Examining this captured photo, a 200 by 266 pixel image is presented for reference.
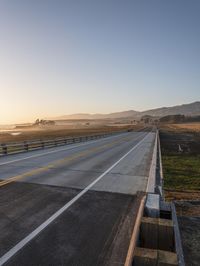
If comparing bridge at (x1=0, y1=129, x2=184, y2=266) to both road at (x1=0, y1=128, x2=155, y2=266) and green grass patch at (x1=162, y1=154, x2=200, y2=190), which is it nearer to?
road at (x1=0, y1=128, x2=155, y2=266)

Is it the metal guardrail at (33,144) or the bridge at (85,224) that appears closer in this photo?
the bridge at (85,224)

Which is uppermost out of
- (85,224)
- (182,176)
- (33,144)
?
(33,144)

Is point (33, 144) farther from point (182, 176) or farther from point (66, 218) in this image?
point (66, 218)

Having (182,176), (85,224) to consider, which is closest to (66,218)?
(85,224)

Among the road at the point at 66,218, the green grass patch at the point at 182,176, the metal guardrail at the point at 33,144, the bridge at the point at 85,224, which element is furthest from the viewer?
the metal guardrail at the point at 33,144

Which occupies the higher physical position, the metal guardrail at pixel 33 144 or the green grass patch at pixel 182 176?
the metal guardrail at pixel 33 144

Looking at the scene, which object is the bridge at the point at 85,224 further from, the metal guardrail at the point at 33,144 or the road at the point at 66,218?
the metal guardrail at the point at 33,144

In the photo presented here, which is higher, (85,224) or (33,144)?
(33,144)

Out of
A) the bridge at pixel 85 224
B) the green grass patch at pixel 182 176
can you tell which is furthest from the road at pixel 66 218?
the green grass patch at pixel 182 176

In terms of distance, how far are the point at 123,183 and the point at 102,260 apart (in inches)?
266

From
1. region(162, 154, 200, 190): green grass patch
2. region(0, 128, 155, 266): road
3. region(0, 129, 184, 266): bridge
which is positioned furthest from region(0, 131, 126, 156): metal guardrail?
region(162, 154, 200, 190): green grass patch

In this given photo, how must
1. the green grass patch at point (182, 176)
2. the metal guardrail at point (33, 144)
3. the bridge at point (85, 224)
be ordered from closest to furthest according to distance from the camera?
the bridge at point (85, 224)
the green grass patch at point (182, 176)
the metal guardrail at point (33, 144)

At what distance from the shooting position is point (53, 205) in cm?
825

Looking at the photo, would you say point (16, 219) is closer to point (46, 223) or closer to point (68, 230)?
point (46, 223)
